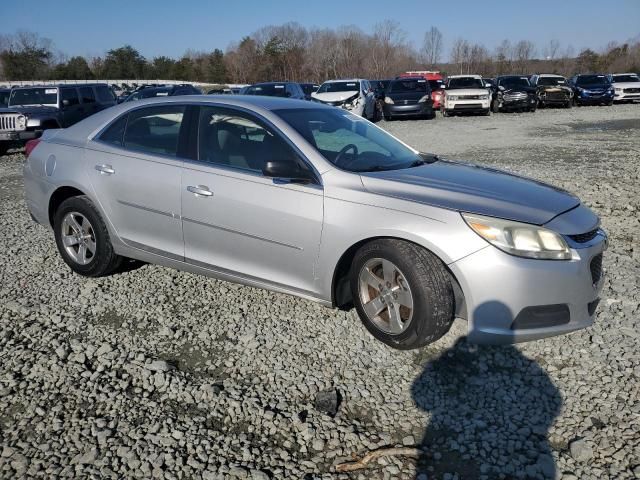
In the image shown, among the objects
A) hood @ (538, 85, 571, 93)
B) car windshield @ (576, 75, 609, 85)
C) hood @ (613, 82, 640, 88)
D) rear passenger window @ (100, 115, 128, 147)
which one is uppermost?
car windshield @ (576, 75, 609, 85)

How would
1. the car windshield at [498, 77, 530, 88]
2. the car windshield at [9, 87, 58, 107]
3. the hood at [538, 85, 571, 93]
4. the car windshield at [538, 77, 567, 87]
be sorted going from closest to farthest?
the car windshield at [9, 87, 58, 107] < the car windshield at [498, 77, 530, 88] < the hood at [538, 85, 571, 93] < the car windshield at [538, 77, 567, 87]

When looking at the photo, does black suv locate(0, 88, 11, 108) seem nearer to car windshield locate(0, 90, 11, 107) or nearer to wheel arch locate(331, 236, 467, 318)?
car windshield locate(0, 90, 11, 107)

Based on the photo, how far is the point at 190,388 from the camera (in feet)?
10.3

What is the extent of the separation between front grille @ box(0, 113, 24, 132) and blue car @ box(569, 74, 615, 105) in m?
25.0

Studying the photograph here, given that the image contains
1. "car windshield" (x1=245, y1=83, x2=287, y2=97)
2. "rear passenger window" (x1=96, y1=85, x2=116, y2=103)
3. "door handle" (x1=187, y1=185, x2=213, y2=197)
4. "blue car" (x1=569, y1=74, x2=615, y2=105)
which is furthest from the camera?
"blue car" (x1=569, y1=74, x2=615, y2=105)

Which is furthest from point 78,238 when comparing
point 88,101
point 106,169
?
point 88,101

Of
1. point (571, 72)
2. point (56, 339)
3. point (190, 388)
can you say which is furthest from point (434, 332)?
point (571, 72)

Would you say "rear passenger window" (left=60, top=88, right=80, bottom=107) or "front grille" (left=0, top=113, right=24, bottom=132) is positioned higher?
"rear passenger window" (left=60, top=88, right=80, bottom=107)

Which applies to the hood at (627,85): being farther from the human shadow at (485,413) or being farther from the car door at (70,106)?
the human shadow at (485,413)

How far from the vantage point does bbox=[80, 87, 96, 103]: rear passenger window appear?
1547 centimetres

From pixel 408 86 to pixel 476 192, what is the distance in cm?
2017

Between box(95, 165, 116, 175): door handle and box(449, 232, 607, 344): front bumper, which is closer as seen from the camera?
box(449, 232, 607, 344): front bumper

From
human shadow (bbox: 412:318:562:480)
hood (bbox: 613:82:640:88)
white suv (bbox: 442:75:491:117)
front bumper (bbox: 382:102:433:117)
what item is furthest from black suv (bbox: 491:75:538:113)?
human shadow (bbox: 412:318:562:480)

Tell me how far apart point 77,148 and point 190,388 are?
259 cm
